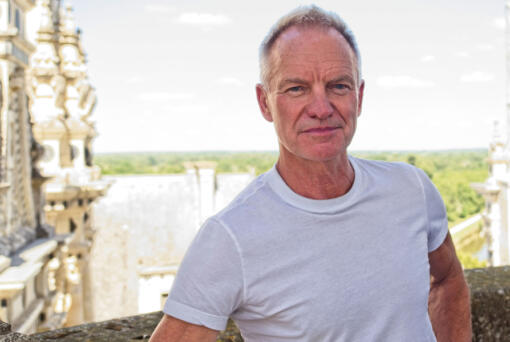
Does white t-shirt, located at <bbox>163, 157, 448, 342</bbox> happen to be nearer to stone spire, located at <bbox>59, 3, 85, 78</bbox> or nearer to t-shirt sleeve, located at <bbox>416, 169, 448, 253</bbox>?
t-shirt sleeve, located at <bbox>416, 169, 448, 253</bbox>

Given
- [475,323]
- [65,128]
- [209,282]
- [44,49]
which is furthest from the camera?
[65,128]

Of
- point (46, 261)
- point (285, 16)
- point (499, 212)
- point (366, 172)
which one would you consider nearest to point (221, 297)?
point (366, 172)

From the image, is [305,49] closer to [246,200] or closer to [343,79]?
[343,79]

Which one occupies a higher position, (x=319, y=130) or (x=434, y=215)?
(x=319, y=130)

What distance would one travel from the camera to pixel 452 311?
1.98 m

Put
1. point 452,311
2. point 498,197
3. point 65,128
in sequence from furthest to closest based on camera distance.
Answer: point 498,197, point 65,128, point 452,311

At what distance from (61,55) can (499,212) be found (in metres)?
15.4

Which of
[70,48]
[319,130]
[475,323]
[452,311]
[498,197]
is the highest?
[70,48]

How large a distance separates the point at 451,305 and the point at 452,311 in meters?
0.02

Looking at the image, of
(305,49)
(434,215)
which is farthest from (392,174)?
(305,49)

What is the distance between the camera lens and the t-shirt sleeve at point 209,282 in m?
1.47

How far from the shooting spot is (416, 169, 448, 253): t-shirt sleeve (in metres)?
1.81

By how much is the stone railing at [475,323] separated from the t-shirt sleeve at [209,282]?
36.8 inches

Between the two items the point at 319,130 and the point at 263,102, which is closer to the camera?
the point at 319,130
